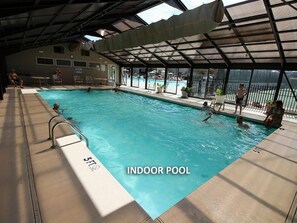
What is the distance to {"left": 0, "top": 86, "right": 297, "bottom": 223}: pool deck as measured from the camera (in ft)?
4.93

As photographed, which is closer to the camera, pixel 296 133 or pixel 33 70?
pixel 296 133

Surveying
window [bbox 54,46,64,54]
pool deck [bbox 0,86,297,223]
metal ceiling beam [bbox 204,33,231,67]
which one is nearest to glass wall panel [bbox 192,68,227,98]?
metal ceiling beam [bbox 204,33,231,67]

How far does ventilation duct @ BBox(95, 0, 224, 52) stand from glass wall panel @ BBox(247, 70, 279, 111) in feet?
23.5

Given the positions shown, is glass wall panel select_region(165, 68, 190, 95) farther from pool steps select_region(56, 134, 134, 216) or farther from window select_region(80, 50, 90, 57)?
pool steps select_region(56, 134, 134, 216)

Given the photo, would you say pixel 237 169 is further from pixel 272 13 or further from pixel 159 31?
pixel 272 13

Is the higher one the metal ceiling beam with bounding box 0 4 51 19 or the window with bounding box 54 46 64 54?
the window with bounding box 54 46 64 54

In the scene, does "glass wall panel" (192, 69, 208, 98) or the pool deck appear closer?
the pool deck

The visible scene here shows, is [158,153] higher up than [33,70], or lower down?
lower down

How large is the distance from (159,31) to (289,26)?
15.7ft

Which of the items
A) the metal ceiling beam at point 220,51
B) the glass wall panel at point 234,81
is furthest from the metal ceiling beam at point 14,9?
the glass wall panel at point 234,81

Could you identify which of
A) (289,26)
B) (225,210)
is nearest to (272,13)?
(289,26)

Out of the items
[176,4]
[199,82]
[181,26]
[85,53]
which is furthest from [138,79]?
[181,26]

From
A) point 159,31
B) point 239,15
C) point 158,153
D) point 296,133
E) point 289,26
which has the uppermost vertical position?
point 239,15

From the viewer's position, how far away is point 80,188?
5.97ft
